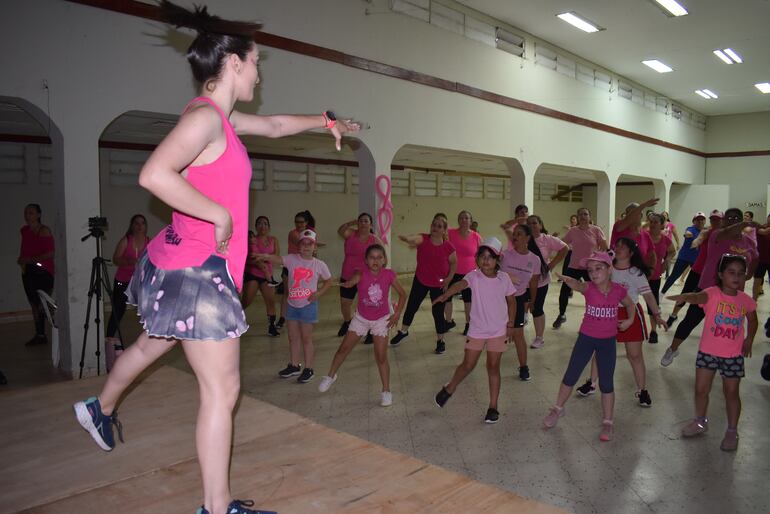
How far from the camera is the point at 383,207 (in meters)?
8.09

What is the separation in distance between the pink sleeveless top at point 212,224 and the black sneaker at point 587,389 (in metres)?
4.11

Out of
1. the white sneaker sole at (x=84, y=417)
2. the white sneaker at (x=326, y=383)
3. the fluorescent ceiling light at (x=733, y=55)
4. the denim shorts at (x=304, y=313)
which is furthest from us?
the fluorescent ceiling light at (x=733, y=55)

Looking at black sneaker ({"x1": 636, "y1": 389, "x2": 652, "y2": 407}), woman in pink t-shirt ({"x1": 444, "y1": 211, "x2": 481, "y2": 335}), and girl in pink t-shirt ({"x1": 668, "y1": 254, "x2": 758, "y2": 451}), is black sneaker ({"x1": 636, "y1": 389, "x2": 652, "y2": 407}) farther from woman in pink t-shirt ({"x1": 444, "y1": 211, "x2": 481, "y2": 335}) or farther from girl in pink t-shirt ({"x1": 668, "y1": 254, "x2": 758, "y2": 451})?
woman in pink t-shirt ({"x1": 444, "y1": 211, "x2": 481, "y2": 335})

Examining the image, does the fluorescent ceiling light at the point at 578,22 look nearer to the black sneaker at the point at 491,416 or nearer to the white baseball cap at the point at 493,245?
the white baseball cap at the point at 493,245

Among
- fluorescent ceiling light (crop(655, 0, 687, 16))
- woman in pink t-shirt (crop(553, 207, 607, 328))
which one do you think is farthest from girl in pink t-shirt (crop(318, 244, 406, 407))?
fluorescent ceiling light (crop(655, 0, 687, 16))

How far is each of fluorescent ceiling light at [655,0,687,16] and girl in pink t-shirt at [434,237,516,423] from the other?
7.35 metres

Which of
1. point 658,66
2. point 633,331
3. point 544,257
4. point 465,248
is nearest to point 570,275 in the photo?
point 544,257

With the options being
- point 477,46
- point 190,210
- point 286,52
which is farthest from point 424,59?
point 190,210

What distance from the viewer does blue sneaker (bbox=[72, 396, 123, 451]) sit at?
2.07m

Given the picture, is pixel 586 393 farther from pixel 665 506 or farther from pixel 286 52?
pixel 286 52

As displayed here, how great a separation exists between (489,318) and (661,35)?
31.4 ft

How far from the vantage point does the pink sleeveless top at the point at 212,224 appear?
1609 millimetres

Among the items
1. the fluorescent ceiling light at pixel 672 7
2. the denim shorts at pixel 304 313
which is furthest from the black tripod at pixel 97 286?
the fluorescent ceiling light at pixel 672 7

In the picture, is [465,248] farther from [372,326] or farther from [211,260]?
[211,260]
